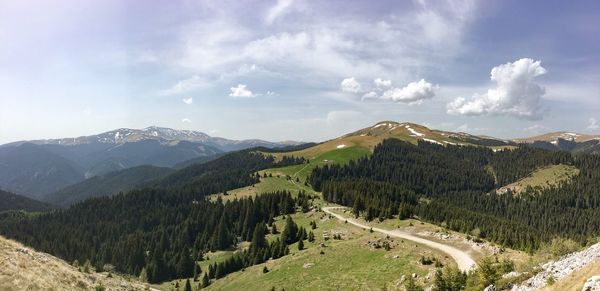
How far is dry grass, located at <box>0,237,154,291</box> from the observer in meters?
30.9

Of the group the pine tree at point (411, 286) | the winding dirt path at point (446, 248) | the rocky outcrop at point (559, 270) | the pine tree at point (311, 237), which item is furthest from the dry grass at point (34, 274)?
the pine tree at point (311, 237)

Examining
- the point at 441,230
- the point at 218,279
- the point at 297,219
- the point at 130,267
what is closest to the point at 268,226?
the point at 297,219

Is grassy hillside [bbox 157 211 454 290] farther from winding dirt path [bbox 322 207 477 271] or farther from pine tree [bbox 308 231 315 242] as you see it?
pine tree [bbox 308 231 315 242]

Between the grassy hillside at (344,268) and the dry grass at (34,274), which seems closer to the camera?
the dry grass at (34,274)

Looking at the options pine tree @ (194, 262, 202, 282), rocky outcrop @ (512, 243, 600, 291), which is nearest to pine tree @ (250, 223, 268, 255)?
pine tree @ (194, 262, 202, 282)

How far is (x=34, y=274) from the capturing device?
33375mm

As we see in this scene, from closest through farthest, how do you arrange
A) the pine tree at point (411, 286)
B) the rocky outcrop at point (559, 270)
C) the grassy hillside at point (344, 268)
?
the rocky outcrop at point (559, 270) < the pine tree at point (411, 286) < the grassy hillside at point (344, 268)

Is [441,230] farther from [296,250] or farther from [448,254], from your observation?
[296,250]

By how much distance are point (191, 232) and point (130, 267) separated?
29.3m

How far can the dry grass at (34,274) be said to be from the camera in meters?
30.9

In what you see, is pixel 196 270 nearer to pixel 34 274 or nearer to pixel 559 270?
pixel 34 274

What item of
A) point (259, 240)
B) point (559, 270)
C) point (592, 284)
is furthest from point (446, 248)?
point (259, 240)

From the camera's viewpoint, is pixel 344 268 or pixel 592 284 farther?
pixel 344 268

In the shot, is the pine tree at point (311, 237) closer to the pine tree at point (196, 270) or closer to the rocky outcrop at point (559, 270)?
the pine tree at point (196, 270)
